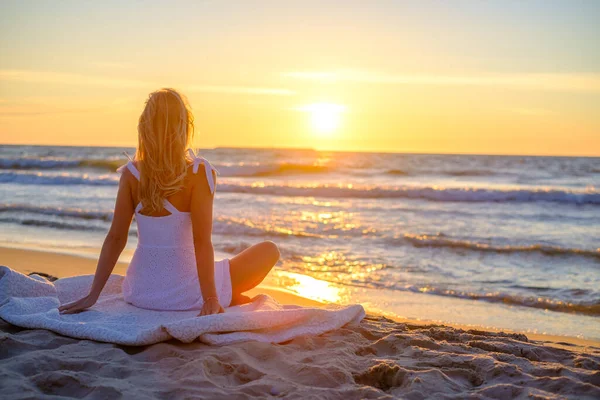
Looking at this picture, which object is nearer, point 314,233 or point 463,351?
point 463,351

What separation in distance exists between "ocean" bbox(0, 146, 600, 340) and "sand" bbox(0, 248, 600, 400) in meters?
1.63

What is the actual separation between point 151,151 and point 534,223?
10825 mm

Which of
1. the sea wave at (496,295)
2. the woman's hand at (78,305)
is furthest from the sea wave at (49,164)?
the woman's hand at (78,305)

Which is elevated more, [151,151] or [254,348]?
[151,151]

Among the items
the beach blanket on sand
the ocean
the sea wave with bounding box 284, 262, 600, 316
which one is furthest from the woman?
the sea wave with bounding box 284, 262, 600, 316

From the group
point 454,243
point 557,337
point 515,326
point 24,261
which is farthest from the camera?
point 454,243

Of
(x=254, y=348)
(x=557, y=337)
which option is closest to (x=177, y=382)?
(x=254, y=348)

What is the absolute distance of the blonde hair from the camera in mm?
3436

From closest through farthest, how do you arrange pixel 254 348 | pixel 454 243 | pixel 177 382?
pixel 177 382
pixel 254 348
pixel 454 243

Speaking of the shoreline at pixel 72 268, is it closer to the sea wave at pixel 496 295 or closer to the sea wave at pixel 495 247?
the sea wave at pixel 496 295

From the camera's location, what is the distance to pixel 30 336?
338 cm

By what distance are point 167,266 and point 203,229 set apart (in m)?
0.41

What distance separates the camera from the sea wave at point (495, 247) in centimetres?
839

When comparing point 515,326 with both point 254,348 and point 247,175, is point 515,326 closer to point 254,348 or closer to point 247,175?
point 254,348
